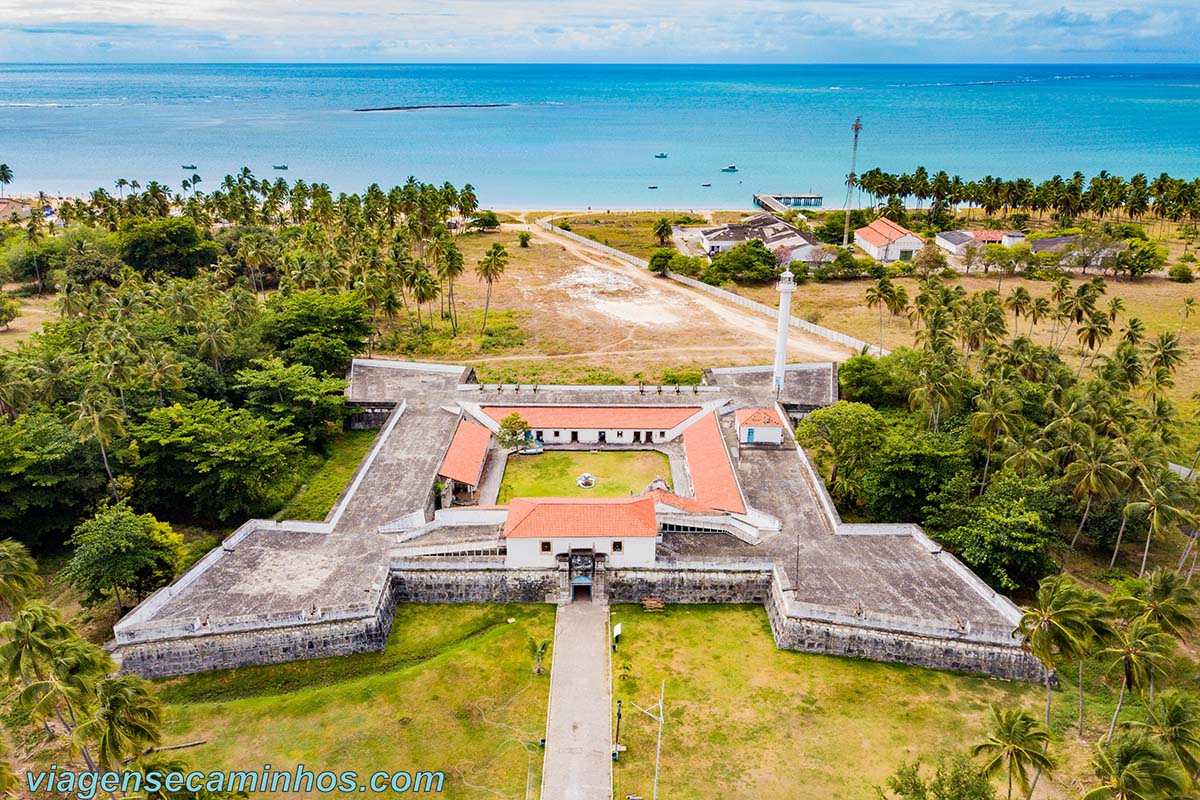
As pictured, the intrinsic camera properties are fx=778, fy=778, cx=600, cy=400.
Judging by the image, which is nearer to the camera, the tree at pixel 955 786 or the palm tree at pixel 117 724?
the palm tree at pixel 117 724

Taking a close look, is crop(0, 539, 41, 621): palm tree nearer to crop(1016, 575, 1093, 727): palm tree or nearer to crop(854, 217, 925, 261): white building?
crop(1016, 575, 1093, 727): palm tree

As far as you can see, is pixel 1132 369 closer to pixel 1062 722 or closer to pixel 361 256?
pixel 1062 722

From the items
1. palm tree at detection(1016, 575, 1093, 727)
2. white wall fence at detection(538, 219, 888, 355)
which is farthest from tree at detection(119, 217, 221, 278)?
palm tree at detection(1016, 575, 1093, 727)

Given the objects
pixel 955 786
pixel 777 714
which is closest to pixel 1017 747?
pixel 955 786

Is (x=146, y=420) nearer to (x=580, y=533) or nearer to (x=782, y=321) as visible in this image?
(x=580, y=533)

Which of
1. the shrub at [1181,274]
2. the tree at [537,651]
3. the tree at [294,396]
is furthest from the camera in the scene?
the shrub at [1181,274]

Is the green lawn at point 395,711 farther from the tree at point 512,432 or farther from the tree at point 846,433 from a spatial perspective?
the tree at point 846,433

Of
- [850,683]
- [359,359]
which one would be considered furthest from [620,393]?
[850,683]

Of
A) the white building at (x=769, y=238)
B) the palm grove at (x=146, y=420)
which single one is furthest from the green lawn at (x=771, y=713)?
the white building at (x=769, y=238)
